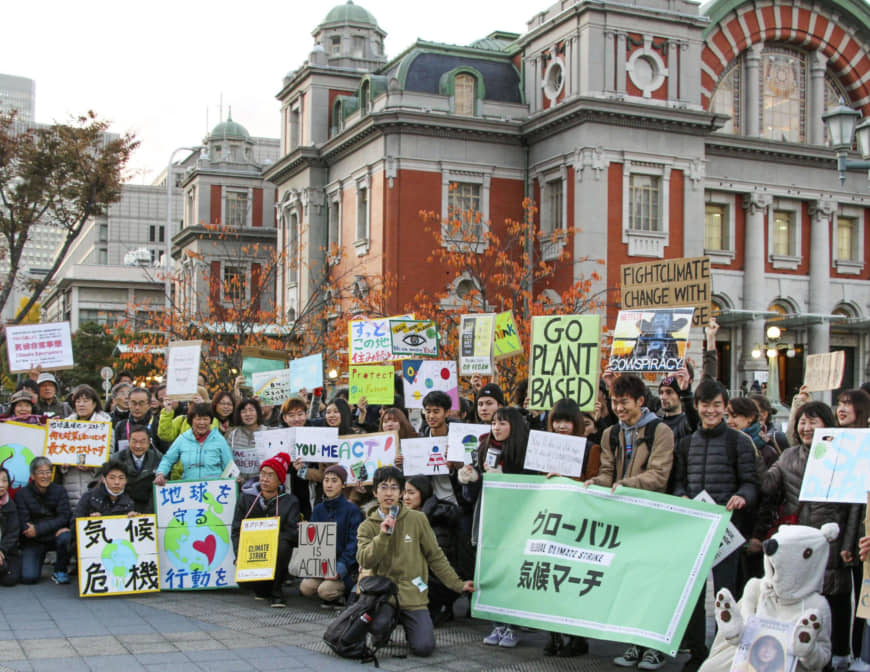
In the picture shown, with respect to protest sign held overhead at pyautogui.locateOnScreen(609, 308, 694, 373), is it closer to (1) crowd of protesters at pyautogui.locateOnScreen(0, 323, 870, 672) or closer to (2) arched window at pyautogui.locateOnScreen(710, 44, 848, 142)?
(1) crowd of protesters at pyautogui.locateOnScreen(0, 323, 870, 672)

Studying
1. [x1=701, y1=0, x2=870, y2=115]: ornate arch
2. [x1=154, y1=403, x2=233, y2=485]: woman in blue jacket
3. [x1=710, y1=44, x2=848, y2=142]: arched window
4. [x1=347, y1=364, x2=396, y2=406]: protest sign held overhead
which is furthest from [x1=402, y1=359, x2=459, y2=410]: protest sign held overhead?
[x1=710, y1=44, x2=848, y2=142]: arched window

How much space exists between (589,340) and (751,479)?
2.82 meters

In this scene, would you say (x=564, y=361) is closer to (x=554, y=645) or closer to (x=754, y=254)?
(x=554, y=645)

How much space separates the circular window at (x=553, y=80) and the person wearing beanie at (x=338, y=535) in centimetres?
3428

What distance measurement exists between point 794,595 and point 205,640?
4579 mm

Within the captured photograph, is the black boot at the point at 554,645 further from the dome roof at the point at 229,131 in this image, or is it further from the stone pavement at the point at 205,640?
the dome roof at the point at 229,131

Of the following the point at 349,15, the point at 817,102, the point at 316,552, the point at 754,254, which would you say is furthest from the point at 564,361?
the point at 349,15

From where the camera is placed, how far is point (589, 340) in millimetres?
10617

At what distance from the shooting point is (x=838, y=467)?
7.74 m

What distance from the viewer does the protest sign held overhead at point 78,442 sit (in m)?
12.0

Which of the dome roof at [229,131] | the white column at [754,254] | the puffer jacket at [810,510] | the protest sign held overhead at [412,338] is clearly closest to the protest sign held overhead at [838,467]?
the puffer jacket at [810,510]

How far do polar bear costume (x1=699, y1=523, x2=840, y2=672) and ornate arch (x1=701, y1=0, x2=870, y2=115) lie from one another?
40943 mm

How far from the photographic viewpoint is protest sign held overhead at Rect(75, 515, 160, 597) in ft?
35.2

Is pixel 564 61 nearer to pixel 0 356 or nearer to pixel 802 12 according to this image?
pixel 802 12
